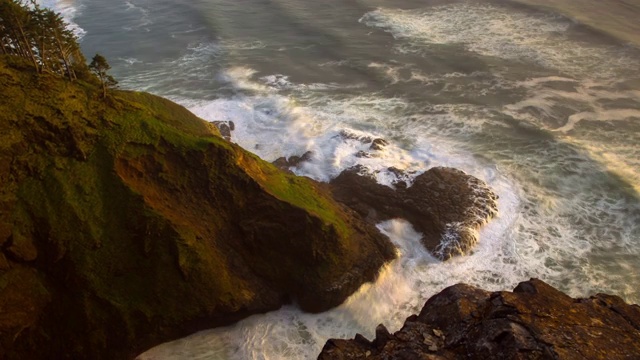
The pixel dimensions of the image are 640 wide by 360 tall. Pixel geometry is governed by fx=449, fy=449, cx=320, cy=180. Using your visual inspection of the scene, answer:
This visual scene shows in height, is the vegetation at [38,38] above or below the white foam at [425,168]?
above

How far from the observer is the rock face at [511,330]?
1438 cm

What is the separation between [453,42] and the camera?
49.5m

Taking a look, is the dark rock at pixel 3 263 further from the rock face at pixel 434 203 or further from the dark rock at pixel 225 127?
the dark rock at pixel 225 127

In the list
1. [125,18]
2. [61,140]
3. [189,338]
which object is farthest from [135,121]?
[125,18]

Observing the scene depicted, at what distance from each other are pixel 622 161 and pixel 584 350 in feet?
77.1

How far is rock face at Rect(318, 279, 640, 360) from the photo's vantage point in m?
14.4

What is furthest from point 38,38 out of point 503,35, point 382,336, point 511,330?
point 503,35

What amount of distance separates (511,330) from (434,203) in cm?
1355

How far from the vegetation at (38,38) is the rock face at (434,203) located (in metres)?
17.2

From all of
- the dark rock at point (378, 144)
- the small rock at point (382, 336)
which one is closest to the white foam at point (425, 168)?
the dark rock at point (378, 144)

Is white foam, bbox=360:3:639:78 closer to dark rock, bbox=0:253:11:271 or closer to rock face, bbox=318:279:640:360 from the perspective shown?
rock face, bbox=318:279:640:360

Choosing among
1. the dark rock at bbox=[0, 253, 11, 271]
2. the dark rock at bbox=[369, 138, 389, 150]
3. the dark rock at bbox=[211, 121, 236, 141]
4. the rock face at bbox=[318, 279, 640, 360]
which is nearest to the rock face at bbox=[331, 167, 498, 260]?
the dark rock at bbox=[369, 138, 389, 150]

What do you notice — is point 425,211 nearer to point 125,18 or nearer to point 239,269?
point 239,269

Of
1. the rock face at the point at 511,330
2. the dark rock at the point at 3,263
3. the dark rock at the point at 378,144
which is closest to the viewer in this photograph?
the rock face at the point at 511,330
